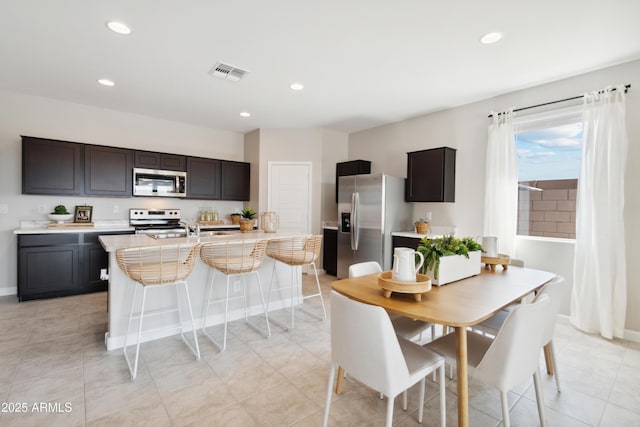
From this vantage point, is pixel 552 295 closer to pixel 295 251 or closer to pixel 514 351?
pixel 514 351

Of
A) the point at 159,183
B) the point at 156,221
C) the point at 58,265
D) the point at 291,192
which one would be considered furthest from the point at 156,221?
the point at 291,192

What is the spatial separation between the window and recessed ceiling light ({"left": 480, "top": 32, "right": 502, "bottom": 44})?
56.8 inches

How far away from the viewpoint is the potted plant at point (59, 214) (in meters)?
4.25

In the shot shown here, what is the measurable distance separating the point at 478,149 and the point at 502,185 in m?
0.67

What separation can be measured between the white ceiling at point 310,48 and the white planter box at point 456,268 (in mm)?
1847

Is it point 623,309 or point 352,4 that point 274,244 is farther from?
point 623,309

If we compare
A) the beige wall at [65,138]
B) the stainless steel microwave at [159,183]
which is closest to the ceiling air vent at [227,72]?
the stainless steel microwave at [159,183]

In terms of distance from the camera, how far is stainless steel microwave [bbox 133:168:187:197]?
15.5 ft

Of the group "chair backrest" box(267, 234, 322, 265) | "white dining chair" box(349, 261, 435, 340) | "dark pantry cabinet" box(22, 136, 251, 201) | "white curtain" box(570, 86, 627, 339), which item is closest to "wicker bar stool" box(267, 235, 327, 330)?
"chair backrest" box(267, 234, 322, 265)

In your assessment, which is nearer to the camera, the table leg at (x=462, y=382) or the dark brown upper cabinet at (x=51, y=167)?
the table leg at (x=462, y=382)

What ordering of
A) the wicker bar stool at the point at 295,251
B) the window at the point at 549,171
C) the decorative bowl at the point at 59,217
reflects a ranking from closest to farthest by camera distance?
the wicker bar stool at the point at 295,251
the window at the point at 549,171
the decorative bowl at the point at 59,217

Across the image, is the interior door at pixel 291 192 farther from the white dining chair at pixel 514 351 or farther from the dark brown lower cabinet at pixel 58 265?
the white dining chair at pixel 514 351

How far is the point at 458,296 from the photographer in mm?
1668

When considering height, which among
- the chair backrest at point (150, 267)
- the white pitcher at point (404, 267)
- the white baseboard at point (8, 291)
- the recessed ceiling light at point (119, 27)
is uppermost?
the recessed ceiling light at point (119, 27)
